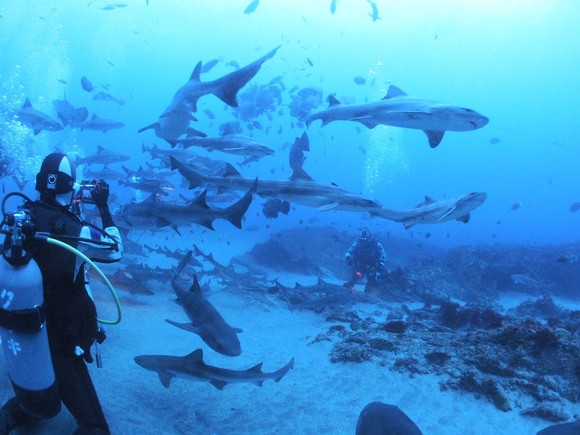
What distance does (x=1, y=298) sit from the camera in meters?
2.75

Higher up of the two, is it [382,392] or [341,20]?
[341,20]

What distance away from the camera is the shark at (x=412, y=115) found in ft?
18.1

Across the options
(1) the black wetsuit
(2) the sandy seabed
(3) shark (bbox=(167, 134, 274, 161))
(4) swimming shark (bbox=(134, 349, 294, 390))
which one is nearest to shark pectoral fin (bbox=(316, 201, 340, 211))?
(3) shark (bbox=(167, 134, 274, 161))

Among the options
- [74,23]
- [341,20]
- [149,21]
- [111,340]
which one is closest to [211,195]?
[111,340]

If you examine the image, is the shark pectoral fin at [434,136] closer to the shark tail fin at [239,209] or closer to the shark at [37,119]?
the shark tail fin at [239,209]

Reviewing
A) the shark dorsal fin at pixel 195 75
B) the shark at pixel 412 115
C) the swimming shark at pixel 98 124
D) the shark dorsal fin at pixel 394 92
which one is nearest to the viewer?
the shark at pixel 412 115

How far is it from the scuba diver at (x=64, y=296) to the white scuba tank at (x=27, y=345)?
0.01m

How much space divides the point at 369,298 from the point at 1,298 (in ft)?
34.0

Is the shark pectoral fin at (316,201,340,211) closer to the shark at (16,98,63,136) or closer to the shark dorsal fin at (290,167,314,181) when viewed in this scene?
the shark dorsal fin at (290,167,314,181)

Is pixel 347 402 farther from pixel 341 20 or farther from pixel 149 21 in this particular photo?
pixel 149 21

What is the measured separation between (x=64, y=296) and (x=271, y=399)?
3381 mm

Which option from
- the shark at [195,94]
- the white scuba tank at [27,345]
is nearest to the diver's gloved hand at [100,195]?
the white scuba tank at [27,345]

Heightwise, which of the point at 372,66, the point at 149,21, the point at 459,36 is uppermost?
the point at 149,21

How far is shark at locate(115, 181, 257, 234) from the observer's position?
6059 millimetres
